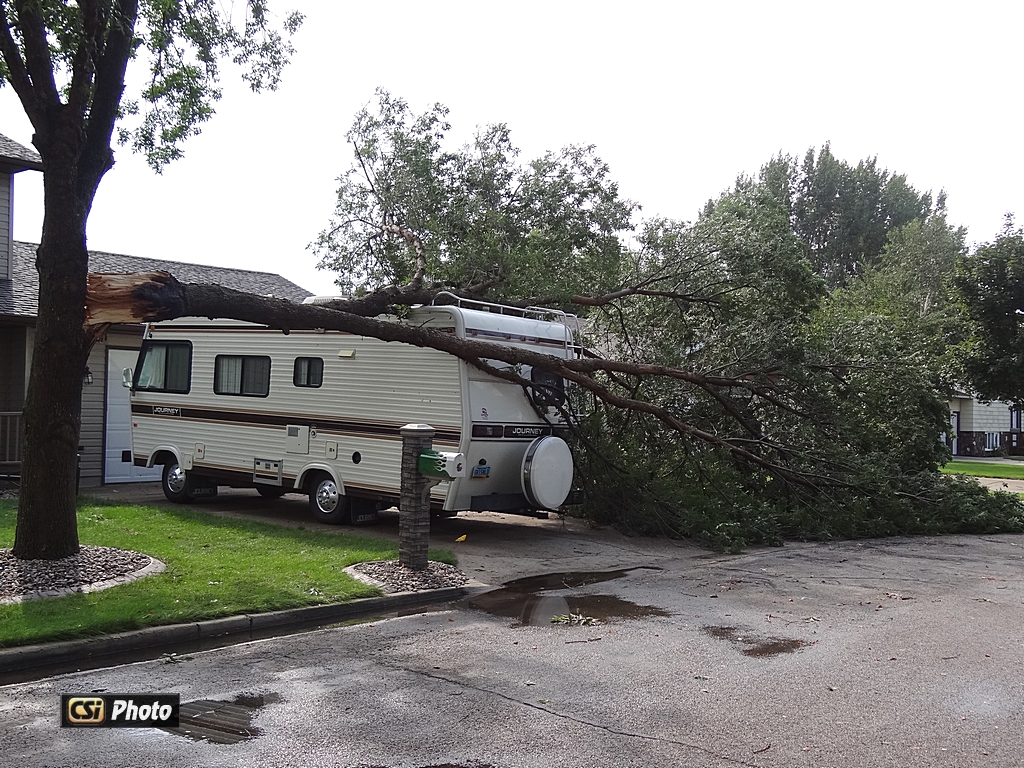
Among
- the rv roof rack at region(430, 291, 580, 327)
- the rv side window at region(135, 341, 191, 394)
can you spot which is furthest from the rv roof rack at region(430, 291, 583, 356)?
the rv side window at region(135, 341, 191, 394)

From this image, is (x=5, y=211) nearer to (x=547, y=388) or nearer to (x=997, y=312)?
(x=547, y=388)

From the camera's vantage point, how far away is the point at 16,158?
1638cm

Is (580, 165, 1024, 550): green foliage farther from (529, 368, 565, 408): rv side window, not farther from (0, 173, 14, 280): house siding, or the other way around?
(0, 173, 14, 280): house siding

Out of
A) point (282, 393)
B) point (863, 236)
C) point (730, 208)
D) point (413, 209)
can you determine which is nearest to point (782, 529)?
point (730, 208)

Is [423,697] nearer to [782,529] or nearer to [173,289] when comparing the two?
[173,289]

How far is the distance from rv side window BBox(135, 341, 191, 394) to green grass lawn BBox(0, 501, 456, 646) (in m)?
2.27

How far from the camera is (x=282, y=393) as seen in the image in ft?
45.1

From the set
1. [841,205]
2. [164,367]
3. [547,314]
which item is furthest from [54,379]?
[841,205]

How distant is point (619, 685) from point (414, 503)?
4.06m

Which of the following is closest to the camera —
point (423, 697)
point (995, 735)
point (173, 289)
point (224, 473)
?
point (995, 735)

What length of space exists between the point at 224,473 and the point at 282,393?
5.88ft

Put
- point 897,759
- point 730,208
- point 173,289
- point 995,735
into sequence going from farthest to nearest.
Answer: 1. point 730,208
2. point 173,289
3. point 995,735
4. point 897,759

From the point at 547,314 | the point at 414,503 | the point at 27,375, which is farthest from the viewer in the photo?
the point at 27,375

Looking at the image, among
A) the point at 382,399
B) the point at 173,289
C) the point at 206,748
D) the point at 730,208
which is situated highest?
the point at 730,208
